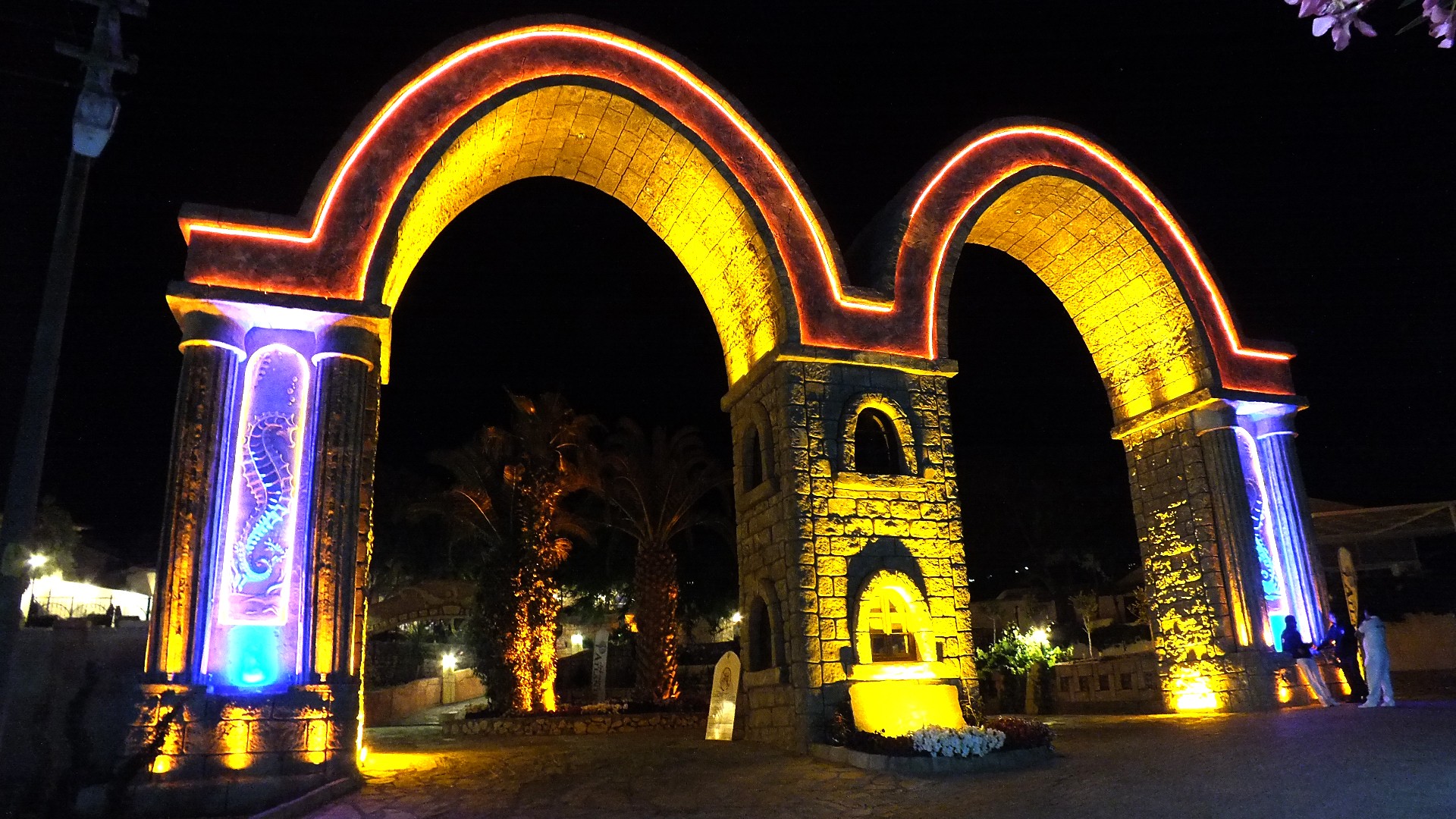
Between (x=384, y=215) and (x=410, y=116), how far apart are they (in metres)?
1.30

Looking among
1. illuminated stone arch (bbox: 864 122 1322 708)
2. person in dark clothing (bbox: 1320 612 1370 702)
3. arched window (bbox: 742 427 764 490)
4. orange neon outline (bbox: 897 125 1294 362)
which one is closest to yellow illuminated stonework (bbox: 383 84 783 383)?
arched window (bbox: 742 427 764 490)

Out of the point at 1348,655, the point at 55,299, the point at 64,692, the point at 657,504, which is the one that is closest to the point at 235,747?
the point at 55,299

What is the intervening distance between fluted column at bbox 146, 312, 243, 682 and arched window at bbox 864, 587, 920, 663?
7616 millimetres

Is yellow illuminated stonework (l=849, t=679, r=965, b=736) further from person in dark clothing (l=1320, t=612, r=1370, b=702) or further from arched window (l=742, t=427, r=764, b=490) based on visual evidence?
person in dark clothing (l=1320, t=612, r=1370, b=702)

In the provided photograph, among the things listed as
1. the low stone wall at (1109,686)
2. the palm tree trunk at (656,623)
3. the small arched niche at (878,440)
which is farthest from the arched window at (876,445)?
the palm tree trunk at (656,623)

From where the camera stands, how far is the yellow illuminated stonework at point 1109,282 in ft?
50.5

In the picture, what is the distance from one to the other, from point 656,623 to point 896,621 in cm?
840

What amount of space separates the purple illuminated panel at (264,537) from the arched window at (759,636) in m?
5.71

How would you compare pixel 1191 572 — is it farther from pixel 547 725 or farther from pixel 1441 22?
pixel 1441 22

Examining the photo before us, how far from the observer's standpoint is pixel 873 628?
1323 cm

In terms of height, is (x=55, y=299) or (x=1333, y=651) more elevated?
(x=55, y=299)

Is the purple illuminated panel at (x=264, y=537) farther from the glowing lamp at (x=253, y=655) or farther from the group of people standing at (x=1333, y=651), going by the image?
the group of people standing at (x=1333, y=651)

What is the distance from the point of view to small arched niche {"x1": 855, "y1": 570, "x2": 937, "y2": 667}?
40.2ft

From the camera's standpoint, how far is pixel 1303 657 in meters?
14.3
